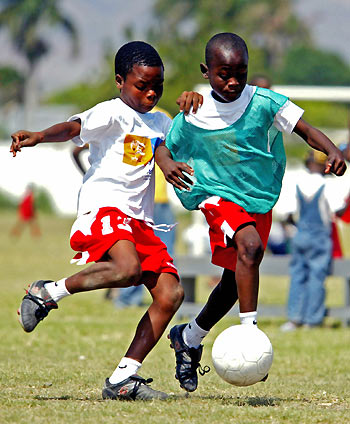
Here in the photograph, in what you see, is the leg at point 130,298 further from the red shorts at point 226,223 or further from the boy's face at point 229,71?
the boy's face at point 229,71

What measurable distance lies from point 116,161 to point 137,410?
4.46 ft

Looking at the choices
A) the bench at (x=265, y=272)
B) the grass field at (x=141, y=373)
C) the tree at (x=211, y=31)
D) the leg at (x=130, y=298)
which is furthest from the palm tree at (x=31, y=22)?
the bench at (x=265, y=272)

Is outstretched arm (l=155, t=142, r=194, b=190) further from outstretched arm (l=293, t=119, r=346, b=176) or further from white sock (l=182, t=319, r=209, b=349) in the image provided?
white sock (l=182, t=319, r=209, b=349)

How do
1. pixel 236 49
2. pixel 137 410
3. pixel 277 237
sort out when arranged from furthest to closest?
pixel 277 237 → pixel 236 49 → pixel 137 410

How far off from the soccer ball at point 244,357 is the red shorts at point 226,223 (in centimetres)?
45

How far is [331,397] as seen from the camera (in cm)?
566

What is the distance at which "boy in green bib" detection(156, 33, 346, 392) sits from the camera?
521 cm

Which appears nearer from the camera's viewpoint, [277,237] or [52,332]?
[52,332]

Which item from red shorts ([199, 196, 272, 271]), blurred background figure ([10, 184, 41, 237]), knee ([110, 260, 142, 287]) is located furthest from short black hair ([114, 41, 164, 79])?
blurred background figure ([10, 184, 41, 237])

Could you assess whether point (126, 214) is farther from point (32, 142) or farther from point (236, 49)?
point (236, 49)

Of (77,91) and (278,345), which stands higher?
(77,91)

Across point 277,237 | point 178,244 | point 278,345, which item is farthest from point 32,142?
point 178,244

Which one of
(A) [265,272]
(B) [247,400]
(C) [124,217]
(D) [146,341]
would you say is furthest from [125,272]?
(A) [265,272]

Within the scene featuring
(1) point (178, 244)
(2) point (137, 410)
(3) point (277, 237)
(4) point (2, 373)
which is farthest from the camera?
(1) point (178, 244)
